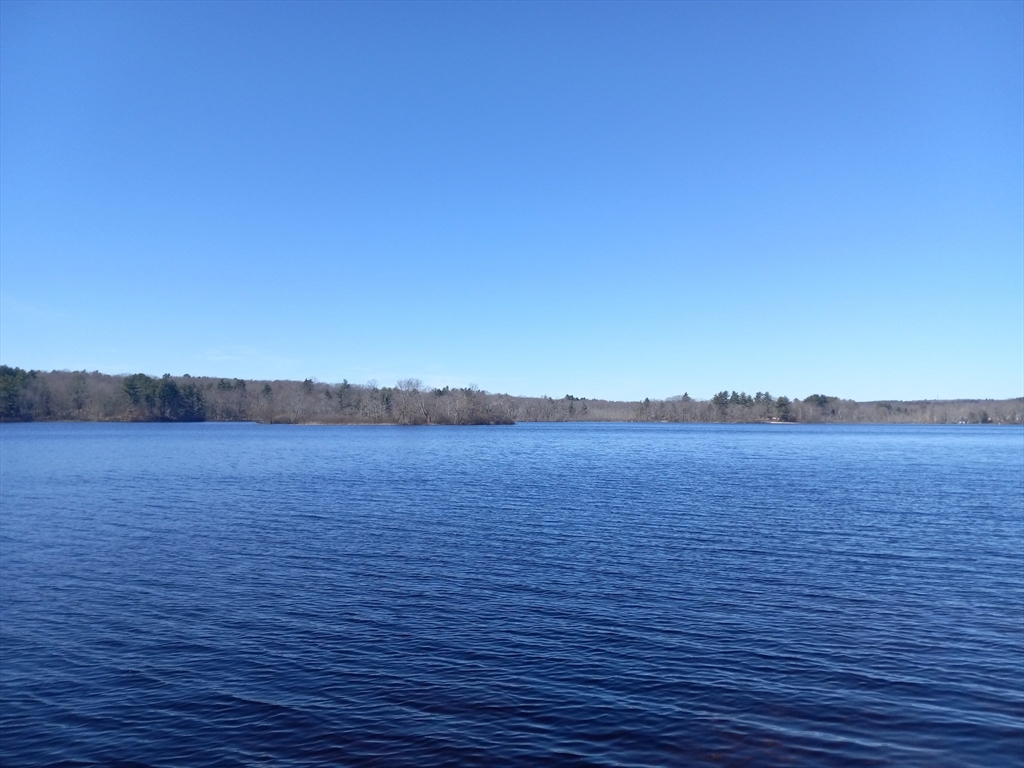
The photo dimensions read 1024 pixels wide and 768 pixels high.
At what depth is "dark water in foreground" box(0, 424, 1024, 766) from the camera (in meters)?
9.66

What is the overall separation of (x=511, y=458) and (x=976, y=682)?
50.6m

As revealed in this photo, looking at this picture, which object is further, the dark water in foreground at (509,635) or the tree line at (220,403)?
the tree line at (220,403)

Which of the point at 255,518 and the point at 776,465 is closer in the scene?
the point at 255,518

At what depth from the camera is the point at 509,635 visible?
13.7 meters

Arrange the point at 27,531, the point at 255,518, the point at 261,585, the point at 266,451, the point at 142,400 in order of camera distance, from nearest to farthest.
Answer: the point at 261,585 → the point at 27,531 → the point at 255,518 → the point at 266,451 → the point at 142,400

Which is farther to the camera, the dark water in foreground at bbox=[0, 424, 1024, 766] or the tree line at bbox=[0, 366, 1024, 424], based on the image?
the tree line at bbox=[0, 366, 1024, 424]

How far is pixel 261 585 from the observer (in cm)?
1745

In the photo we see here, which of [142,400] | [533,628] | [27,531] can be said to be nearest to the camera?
[533,628]

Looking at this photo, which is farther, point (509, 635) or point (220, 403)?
point (220, 403)

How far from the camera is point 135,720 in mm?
10312

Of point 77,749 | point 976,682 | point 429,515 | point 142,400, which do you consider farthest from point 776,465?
point 142,400

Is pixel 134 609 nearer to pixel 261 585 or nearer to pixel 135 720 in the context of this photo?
pixel 261 585

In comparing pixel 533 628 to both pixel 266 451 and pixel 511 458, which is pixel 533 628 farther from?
pixel 266 451

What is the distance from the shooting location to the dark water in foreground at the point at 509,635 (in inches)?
380
